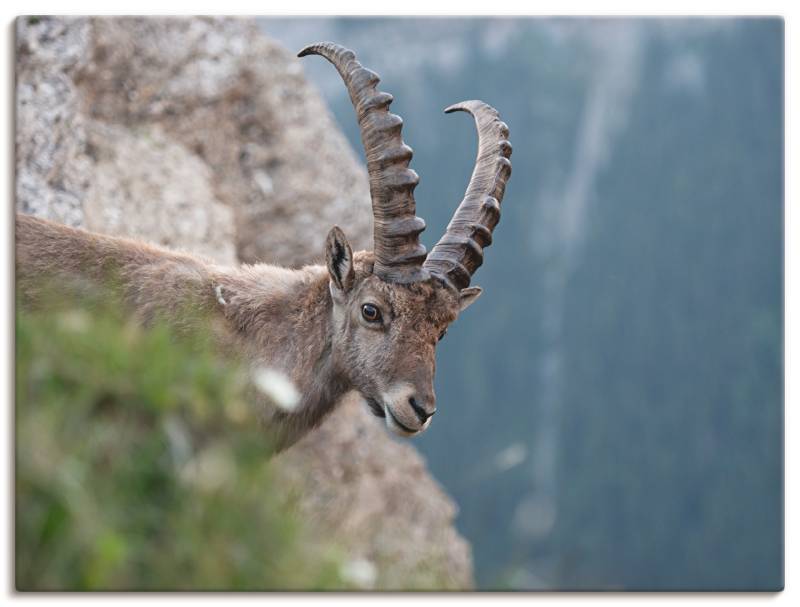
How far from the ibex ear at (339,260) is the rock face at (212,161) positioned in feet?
8.12

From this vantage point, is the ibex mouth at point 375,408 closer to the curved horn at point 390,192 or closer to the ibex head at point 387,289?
the ibex head at point 387,289

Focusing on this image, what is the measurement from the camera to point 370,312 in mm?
6699

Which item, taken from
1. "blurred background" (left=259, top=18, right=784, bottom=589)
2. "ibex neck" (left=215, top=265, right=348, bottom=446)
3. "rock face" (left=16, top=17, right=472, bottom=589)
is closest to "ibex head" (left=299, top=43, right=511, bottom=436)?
"ibex neck" (left=215, top=265, right=348, bottom=446)

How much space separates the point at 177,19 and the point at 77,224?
3133mm

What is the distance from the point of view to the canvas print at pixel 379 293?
4.33m

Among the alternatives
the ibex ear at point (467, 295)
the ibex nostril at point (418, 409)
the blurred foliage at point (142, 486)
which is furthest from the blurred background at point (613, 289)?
the blurred foliage at point (142, 486)

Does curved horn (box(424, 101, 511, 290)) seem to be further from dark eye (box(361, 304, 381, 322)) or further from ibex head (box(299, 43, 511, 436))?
dark eye (box(361, 304, 381, 322))

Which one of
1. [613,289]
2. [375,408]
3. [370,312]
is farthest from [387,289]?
[613,289]

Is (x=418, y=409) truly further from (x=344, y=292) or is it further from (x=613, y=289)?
(x=613, y=289)

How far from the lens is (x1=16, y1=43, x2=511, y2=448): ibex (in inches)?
263

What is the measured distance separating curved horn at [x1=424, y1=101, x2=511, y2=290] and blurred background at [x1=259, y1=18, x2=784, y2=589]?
1235 mm

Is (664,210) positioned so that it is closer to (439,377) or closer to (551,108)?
(551,108)

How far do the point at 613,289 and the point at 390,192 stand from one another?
1237cm

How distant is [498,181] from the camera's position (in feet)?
24.2
